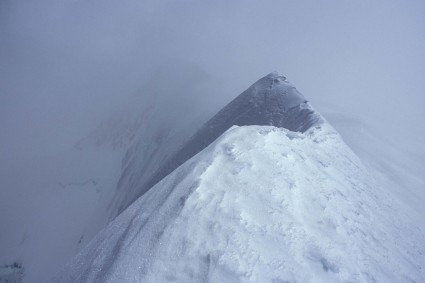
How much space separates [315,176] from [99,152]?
958 inches

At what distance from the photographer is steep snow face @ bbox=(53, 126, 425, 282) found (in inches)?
138

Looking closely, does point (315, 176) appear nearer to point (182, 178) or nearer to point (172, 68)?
point (182, 178)

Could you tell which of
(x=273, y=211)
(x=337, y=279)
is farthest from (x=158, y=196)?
(x=337, y=279)

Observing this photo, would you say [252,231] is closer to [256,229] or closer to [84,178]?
[256,229]

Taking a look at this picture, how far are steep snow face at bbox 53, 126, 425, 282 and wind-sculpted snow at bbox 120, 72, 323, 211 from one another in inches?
193

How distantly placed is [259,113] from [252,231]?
8.33 metres

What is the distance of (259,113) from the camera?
38.7ft

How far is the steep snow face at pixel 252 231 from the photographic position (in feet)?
11.5

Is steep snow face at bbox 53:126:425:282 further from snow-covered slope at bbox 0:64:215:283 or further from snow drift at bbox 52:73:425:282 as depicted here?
snow-covered slope at bbox 0:64:215:283

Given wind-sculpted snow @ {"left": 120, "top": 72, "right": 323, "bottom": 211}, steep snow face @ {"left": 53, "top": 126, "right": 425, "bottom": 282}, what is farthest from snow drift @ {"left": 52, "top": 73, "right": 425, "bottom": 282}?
wind-sculpted snow @ {"left": 120, "top": 72, "right": 323, "bottom": 211}

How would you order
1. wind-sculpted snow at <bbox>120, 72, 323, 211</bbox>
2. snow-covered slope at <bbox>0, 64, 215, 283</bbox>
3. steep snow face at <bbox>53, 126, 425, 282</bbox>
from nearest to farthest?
1. steep snow face at <bbox>53, 126, 425, 282</bbox>
2. wind-sculpted snow at <bbox>120, 72, 323, 211</bbox>
3. snow-covered slope at <bbox>0, 64, 215, 283</bbox>

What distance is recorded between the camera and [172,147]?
17.3 metres

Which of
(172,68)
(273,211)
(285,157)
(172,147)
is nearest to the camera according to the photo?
(273,211)

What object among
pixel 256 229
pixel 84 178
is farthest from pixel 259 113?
pixel 84 178
